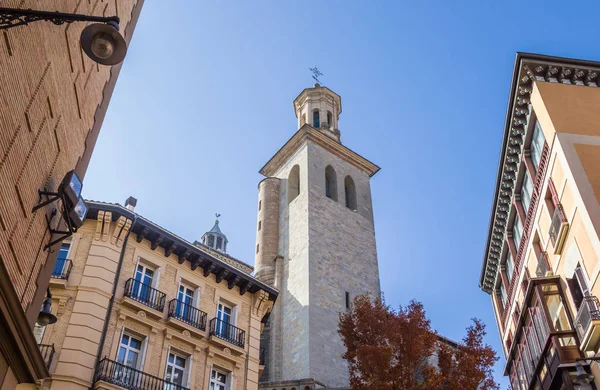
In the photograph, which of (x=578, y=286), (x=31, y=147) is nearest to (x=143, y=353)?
(x=31, y=147)

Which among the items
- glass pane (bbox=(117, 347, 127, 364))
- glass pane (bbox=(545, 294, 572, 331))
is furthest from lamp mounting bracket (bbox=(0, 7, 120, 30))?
glass pane (bbox=(545, 294, 572, 331))

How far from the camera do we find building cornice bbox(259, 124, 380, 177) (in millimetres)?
47281

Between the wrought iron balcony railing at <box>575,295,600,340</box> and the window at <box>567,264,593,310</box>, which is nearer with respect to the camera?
the wrought iron balcony railing at <box>575,295,600,340</box>

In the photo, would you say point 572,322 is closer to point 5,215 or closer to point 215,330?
point 215,330

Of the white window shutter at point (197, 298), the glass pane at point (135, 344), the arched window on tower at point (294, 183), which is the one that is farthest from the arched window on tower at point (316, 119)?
the glass pane at point (135, 344)

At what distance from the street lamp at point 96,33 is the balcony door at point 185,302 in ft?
42.6

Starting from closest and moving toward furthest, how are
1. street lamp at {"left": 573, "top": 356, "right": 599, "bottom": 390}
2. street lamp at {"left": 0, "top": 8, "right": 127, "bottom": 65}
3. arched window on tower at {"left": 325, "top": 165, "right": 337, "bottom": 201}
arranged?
street lamp at {"left": 0, "top": 8, "right": 127, "bottom": 65}
street lamp at {"left": 573, "top": 356, "right": 599, "bottom": 390}
arched window on tower at {"left": 325, "top": 165, "right": 337, "bottom": 201}

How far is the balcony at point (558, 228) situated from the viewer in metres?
18.9

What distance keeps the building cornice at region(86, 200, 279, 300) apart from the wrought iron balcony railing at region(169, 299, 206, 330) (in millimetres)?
1552

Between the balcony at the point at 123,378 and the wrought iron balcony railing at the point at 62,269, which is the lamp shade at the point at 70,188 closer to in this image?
the balcony at the point at 123,378

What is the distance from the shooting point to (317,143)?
47656 millimetres

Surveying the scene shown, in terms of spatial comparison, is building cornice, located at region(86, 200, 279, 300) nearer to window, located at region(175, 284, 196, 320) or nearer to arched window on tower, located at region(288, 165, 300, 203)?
window, located at region(175, 284, 196, 320)

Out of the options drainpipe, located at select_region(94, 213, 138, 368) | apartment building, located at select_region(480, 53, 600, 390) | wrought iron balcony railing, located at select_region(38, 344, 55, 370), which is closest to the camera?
wrought iron balcony railing, located at select_region(38, 344, 55, 370)

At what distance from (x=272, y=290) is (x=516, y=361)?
32.9 ft
